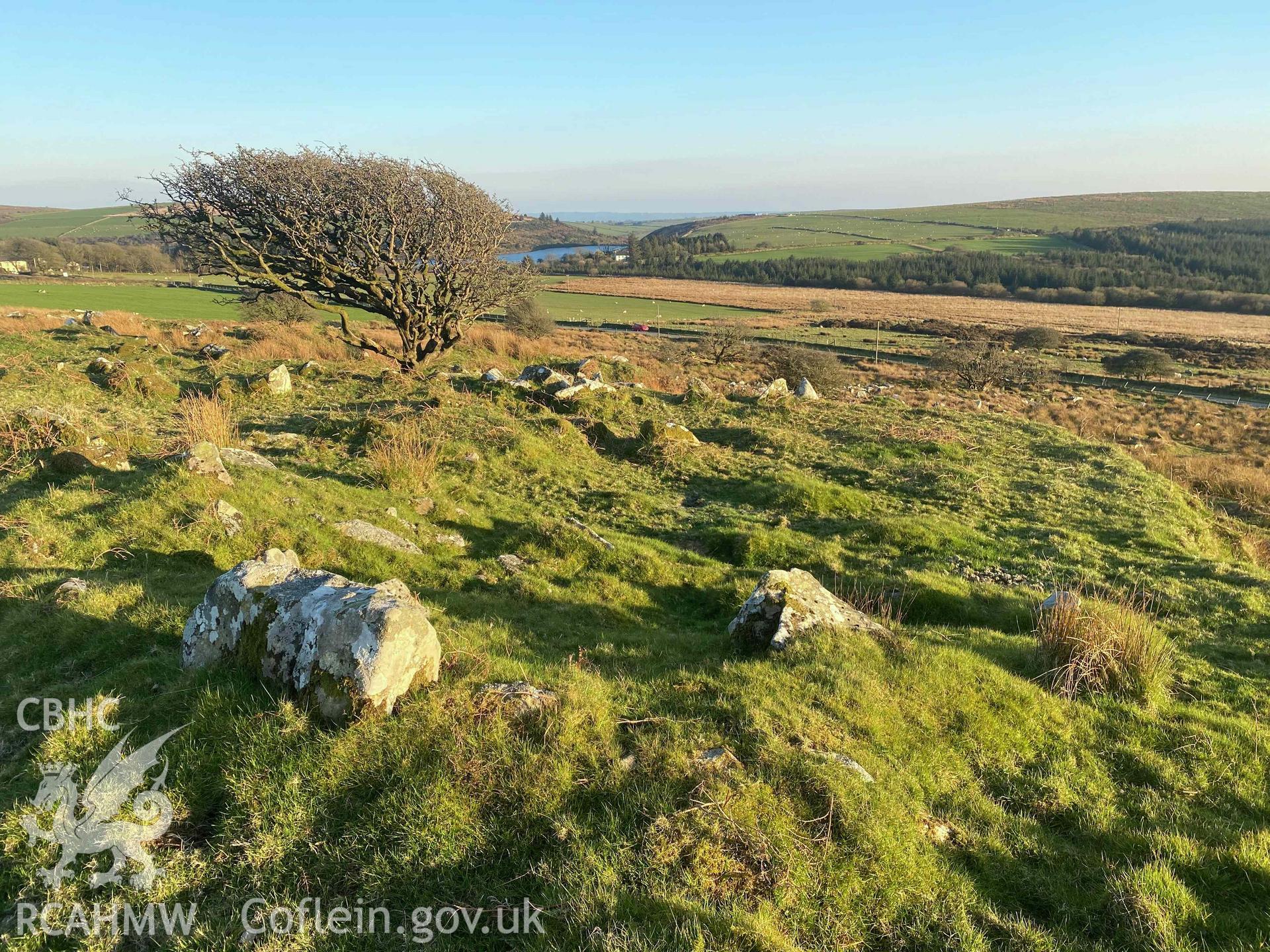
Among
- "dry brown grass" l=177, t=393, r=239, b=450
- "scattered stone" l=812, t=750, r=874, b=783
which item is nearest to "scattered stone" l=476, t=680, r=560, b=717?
"scattered stone" l=812, t=750, r=874, b=783

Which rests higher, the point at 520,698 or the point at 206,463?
the point at 206,463

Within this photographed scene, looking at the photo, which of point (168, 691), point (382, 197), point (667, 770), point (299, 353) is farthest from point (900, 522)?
point (299, 353)

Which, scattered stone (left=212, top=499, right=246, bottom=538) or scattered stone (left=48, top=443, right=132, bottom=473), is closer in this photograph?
scattered stone (left=212, top=499, right=246, bottom=538)

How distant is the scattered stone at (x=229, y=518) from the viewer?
915 centimetres

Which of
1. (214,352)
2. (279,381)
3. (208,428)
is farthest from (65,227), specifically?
(208,428)

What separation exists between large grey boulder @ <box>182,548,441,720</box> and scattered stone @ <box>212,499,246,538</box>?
145 inches

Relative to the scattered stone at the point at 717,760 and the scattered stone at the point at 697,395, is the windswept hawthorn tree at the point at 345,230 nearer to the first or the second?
the scattered stone at the point at 697,395

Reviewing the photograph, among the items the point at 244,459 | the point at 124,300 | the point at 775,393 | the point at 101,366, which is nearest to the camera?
the point at 244,459

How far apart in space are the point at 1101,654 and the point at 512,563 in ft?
27.4

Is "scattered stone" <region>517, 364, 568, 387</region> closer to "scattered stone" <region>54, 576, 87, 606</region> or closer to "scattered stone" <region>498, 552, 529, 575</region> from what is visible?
"scattered stone" <region>498, 552, 529, 575</region>

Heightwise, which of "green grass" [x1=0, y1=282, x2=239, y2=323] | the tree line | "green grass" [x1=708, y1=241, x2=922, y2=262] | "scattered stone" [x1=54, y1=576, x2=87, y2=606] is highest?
"green grass" [x1=708, y1=241, x2=922, y2=262]

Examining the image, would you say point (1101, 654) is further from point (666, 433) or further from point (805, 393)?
point (805, 393)

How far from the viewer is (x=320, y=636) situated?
5074 mm

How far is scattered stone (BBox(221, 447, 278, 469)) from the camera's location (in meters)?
11.6
